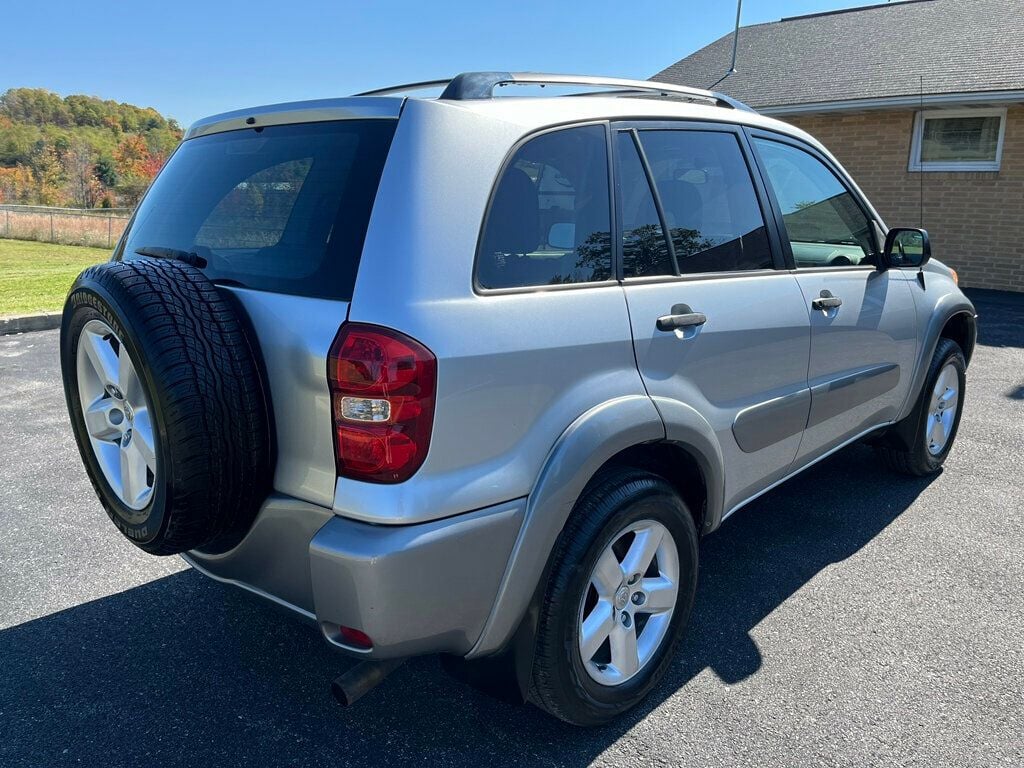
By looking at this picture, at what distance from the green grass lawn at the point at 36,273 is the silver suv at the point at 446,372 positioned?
8499mm

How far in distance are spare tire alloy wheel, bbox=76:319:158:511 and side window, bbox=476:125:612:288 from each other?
100 cm

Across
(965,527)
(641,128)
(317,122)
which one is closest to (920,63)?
(965,527)

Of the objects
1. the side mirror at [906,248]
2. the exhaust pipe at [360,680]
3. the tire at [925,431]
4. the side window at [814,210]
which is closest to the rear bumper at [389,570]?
the exhaust pipe at [360,680]

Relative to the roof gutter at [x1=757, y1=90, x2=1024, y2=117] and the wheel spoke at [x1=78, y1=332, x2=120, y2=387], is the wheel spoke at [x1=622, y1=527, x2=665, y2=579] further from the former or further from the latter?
the roof gutter at [x1=757, y1=90, x2=1024, y2=117]

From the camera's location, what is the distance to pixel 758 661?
280 cm

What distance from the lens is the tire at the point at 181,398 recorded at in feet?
6.44

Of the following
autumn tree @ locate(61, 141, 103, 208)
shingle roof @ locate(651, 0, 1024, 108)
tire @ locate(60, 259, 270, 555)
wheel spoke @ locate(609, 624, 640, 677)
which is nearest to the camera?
tire @ locate(60, 259, 270, 555)

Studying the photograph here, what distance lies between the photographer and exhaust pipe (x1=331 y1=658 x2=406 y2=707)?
6.69 feet

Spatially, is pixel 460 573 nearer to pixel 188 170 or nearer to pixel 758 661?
pixel 758 661

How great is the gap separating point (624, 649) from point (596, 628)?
0.49ft

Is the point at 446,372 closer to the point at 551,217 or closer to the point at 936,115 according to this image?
the point at 551,217

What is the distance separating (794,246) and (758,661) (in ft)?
5.33

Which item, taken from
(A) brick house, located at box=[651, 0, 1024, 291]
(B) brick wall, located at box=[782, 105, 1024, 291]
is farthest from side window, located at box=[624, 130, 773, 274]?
(B) brick wall, located at box=[782, 105, 1024, 291]

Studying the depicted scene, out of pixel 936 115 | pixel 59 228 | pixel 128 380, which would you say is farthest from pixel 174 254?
pixel 59 228
